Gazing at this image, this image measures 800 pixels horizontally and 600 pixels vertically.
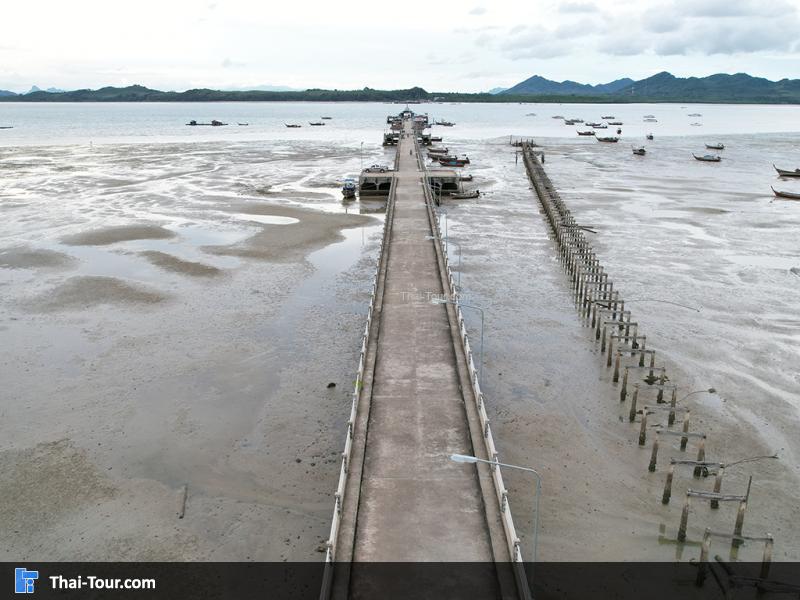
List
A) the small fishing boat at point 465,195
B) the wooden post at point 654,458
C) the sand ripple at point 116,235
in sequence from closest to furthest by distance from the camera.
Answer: the wooden post at point 654,458
the sand ripple at point 116,235
the small fishing boat at point 465,195

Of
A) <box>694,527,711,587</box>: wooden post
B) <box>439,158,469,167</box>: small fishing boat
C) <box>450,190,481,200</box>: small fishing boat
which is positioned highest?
<box>439,158,469,167</box>: small fishing boat

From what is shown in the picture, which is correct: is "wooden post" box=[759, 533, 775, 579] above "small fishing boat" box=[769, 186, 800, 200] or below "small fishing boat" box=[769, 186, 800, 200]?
below

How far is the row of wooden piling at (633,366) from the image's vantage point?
17.5 metres

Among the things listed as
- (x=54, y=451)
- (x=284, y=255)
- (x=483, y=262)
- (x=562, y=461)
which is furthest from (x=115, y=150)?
(x=562, y=461)

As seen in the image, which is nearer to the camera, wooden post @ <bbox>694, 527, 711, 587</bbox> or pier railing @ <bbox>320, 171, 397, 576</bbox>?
pier railing @ <bbox>320, 171, 397, 576</bbox>
